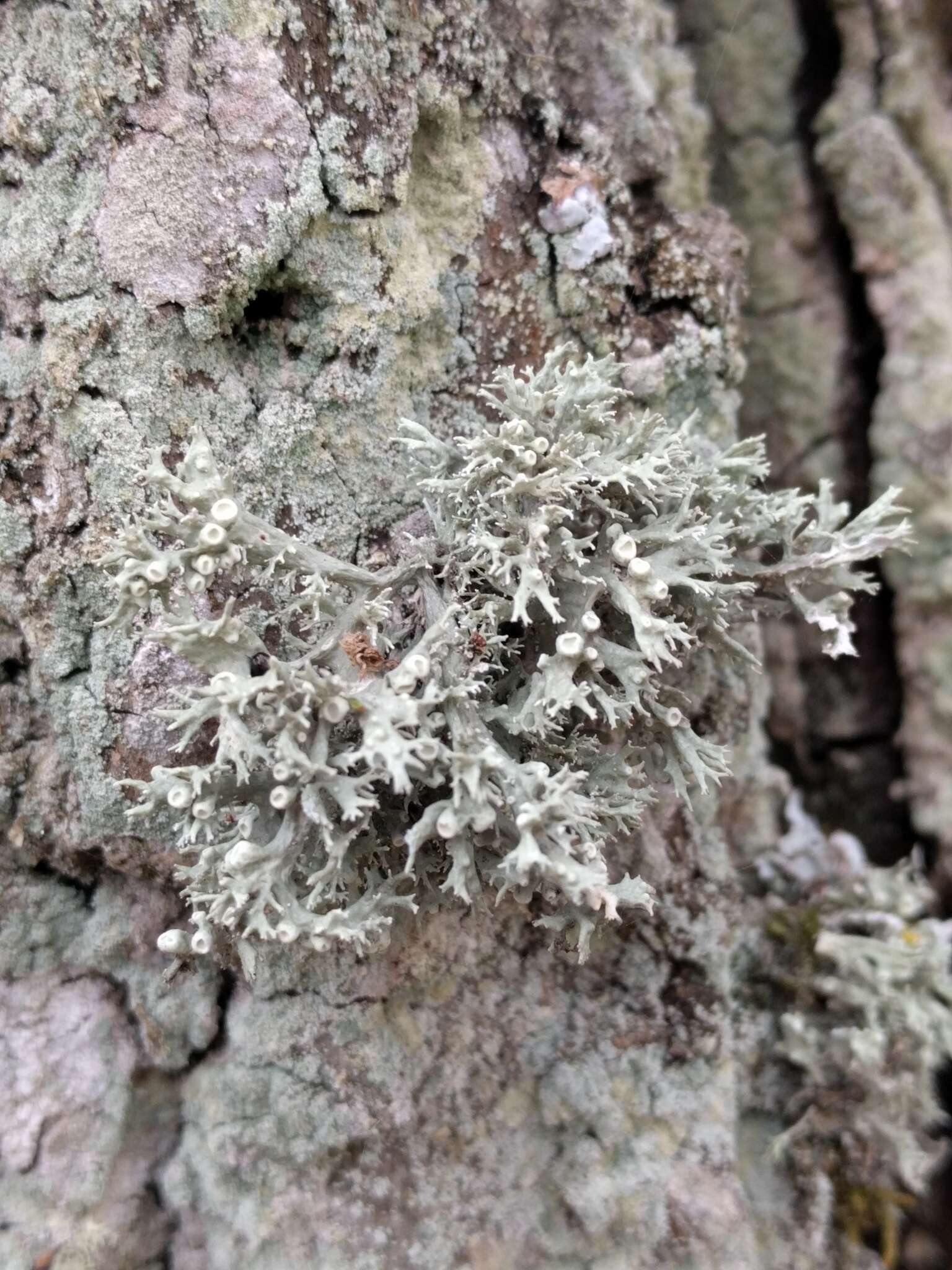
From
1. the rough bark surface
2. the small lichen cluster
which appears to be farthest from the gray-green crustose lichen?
the small lichen cluster

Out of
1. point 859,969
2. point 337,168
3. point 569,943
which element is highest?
point 337,168

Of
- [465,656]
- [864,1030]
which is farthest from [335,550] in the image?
[864,1030]

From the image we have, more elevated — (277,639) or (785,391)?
A: (785,391)

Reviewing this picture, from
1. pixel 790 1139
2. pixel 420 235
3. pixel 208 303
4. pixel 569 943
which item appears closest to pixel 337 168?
pixel 420 235

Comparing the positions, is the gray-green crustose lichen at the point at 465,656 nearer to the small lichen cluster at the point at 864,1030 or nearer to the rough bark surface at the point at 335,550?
the rough bark surface at the point at 335,550

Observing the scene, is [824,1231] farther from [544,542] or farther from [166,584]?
[166,584]

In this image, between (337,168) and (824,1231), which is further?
(824,1231)
